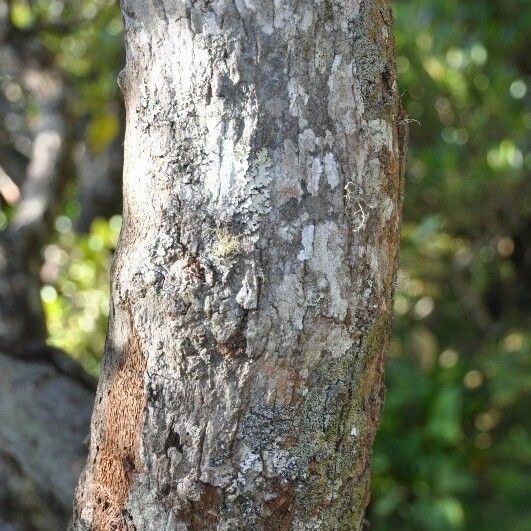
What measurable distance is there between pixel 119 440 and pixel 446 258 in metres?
3.78

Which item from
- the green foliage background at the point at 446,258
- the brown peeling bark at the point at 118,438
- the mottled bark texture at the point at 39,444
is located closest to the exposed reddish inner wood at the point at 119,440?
the brown peeling bark at the point at 118,438

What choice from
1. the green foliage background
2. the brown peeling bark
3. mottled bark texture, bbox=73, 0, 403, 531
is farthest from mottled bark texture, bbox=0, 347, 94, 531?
the green foliage background

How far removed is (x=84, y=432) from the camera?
1993 mm

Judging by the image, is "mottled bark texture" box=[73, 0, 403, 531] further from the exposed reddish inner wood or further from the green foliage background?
the green foliage background

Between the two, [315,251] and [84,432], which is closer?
[315,251]

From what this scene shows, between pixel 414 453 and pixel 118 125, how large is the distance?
2194mm

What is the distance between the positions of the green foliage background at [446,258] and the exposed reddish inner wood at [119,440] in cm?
181

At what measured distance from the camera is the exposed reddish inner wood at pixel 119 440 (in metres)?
1.21

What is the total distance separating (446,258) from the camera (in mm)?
4801

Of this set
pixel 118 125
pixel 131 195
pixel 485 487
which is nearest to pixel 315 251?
pixel 131 195

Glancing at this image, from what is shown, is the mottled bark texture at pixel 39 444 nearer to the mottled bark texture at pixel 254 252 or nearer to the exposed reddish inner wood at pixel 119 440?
the exposed reddish inner wood at pixel 119 440

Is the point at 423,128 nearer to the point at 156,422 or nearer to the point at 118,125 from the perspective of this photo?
the point at 118,125

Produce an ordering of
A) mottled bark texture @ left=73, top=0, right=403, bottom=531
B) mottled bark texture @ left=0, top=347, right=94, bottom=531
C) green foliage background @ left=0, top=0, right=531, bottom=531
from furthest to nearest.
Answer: green foliage background @ left=0, top=0, right=531, bottom=531 < mottled bark texture @ left=0, top=347, right=94, bottom=531 < mottled bark texture @ left=73, top=0, right=403, bottom=531

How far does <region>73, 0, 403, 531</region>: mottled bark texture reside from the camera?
1.13 metres
